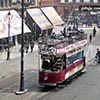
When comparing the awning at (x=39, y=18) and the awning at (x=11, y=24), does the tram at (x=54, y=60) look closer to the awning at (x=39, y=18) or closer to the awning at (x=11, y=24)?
the awning at (x=11, y=24)

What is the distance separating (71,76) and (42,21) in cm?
2292

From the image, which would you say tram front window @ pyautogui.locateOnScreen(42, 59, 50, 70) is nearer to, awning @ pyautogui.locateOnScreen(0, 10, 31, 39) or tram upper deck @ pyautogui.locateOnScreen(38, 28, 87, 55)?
tram upper deck @ pyautogui.locateOnScreen(38, 28, 87, 55)

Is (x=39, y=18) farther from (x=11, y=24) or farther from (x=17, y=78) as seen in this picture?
(x=17, y=78)

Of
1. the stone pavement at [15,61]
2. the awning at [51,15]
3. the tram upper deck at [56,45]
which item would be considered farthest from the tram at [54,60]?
the awning at [51,15]

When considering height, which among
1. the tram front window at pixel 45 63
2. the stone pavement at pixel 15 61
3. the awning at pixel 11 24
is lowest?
the stone pavement at pixel 15 61

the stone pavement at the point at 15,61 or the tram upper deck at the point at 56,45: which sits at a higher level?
the tram upper deck at the point at 56,45

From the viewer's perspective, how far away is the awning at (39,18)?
49.5 metres

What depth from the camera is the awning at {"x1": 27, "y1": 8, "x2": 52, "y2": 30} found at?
49.5 m

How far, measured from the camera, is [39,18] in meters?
51.0

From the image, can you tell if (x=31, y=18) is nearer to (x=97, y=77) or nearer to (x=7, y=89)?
(x=97, y=77)

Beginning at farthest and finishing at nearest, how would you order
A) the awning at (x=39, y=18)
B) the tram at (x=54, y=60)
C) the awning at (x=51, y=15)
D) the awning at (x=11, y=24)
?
the awning at (x=51, y=15) → the awning at (x=39, y=18) → the awning at (x=11, y=24) → the tram at (x=54, y=60)

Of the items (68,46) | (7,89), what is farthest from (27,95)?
(68,46)

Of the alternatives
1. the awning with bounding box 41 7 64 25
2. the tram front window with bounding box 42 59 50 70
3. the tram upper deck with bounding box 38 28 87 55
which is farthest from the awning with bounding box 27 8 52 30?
the tram front window with bounding box 42 59 50 70

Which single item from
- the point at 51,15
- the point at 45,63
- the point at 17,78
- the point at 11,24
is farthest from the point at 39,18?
the point at 45,63
